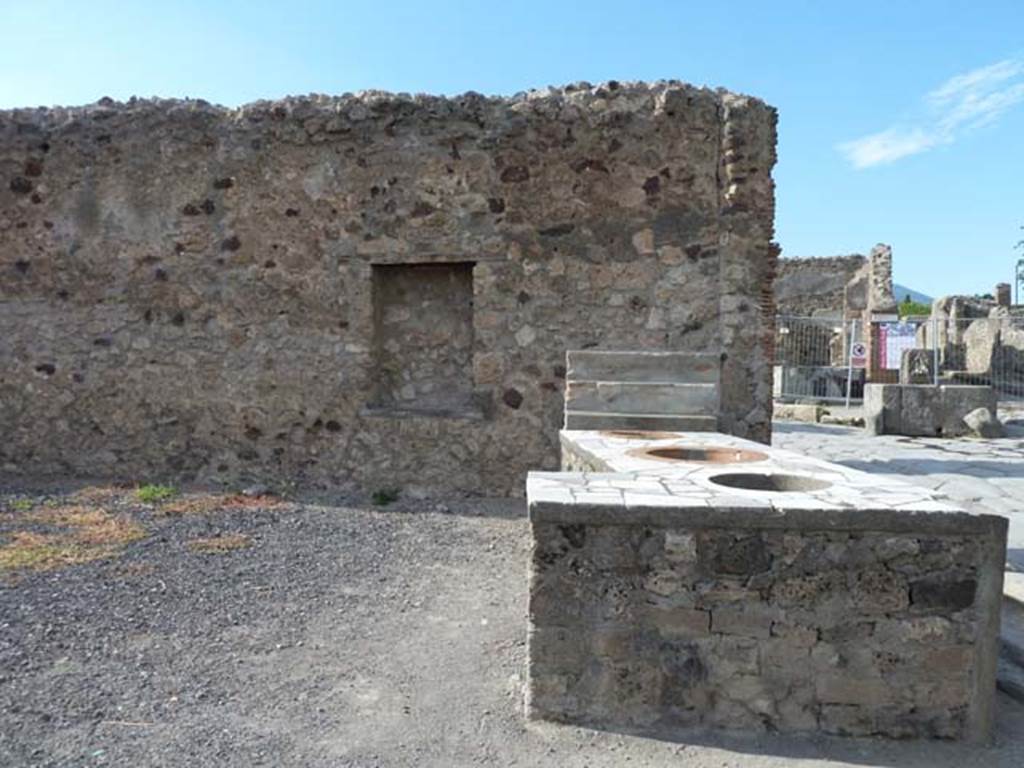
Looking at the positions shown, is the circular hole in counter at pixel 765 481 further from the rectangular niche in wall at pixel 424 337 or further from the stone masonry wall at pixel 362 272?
the rectangular niche in wall at pixel 424 337

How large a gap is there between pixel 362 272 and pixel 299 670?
4.14m

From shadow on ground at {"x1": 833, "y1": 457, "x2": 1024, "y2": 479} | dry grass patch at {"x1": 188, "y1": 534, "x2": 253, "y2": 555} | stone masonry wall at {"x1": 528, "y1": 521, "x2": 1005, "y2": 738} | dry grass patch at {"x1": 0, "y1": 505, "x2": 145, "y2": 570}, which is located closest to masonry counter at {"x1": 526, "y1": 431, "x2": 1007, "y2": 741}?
stone masonry wall at {"x1": 528, "y1": 521, "x2": 1005, "y2": 738}

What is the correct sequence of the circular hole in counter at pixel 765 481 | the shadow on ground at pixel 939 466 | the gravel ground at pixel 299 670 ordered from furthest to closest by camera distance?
the shadow on ground at pixel 939 466
the circular hole in counter at pixel 765 481
the gravel ground at pixel 299 670

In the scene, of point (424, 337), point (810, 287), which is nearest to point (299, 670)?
point (424, 337)

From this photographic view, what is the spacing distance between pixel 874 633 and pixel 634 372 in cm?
324

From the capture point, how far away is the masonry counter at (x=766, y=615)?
284 cm

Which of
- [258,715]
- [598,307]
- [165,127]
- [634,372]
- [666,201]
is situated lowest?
[258,715]

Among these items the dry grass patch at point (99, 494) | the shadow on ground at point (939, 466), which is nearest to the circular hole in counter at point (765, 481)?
the shadow on ground at point (939, 466)

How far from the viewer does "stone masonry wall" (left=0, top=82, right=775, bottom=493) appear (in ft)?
21.6

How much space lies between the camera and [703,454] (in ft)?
15.6

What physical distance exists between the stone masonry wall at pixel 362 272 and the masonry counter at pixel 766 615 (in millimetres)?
3759

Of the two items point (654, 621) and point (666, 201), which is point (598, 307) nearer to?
point (666, 201)

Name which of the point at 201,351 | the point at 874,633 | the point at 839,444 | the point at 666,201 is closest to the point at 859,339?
the point at 839,444

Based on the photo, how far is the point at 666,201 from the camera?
658 centimetres
